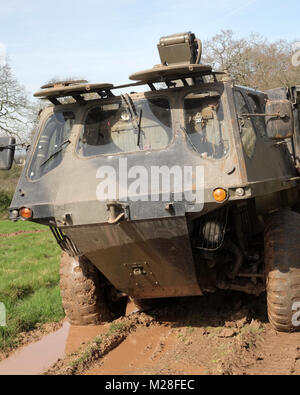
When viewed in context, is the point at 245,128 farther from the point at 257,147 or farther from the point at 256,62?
the point at 256,62

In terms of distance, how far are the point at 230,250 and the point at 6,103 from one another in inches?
973

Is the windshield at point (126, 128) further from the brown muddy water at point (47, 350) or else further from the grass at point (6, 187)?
the grass at point (6, 187)

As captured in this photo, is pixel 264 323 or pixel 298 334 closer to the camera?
pixel 298 334

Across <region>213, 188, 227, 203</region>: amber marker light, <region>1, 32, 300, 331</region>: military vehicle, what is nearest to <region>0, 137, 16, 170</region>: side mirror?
<region>1, 32, 300, 331</region>: military vehicle

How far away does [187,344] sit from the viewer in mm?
5074

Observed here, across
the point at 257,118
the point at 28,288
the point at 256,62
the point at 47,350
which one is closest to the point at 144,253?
the point at 47,350

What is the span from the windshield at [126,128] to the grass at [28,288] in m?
2.18

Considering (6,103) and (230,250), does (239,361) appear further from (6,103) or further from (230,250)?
(6,103)

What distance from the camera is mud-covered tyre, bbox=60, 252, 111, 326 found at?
5.64m

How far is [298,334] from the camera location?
5.04 meters

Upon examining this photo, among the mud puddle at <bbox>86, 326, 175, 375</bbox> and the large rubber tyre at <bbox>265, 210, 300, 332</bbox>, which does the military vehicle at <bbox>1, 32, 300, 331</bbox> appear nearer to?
the large rubber tyre at <bbox>265, 210, 300, 332</bbox>

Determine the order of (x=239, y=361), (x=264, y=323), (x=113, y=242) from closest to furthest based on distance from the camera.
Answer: (x=239, y=361), (x=113, y=242), (x=264, y=323)

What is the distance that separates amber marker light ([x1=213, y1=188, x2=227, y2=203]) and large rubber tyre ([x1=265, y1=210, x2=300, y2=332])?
0.92 meters

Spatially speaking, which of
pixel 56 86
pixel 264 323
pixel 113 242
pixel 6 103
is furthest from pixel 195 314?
pixel 6 103
